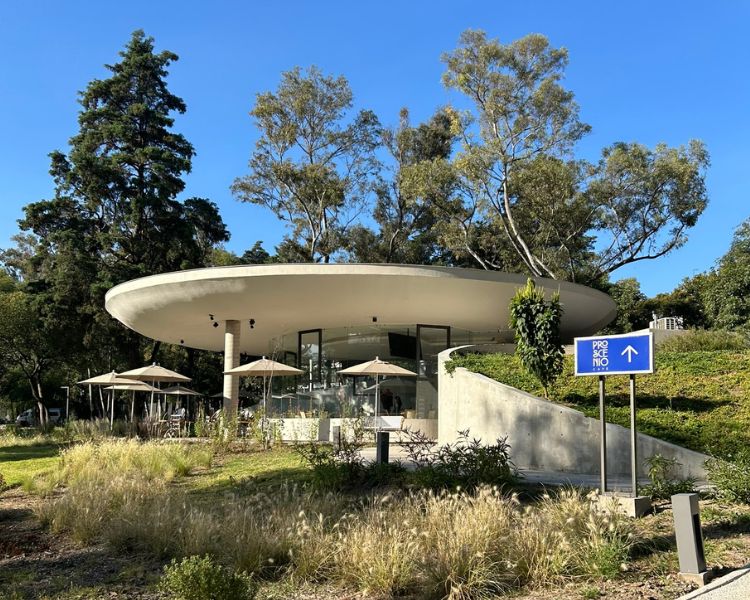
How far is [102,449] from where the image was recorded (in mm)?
12445

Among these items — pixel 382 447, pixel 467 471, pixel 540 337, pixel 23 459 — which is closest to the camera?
pixel 467 471

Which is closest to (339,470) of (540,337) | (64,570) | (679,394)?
(64,570)

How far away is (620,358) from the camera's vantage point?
7281 mm

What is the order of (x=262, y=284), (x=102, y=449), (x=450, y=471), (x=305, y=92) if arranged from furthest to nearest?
(x=305, y=92) < (x=262, y=284) < (x=102, y=449) < (x=450, y=471)

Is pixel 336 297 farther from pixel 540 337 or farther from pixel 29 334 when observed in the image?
pixel 29 334

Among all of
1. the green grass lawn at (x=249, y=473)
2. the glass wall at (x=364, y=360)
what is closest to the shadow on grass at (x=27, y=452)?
the green grass lawn at (x=249, y=473)

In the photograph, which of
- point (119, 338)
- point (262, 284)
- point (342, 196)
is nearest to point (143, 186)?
point (119, 338)

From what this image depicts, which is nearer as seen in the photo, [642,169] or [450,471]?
[450,471]

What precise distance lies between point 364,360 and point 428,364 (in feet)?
8.33

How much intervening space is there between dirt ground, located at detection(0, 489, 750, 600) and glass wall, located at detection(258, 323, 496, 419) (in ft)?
45.3

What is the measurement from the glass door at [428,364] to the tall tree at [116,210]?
16.1 meters

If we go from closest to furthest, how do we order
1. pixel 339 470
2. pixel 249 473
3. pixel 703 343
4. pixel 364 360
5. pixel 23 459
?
pixel 339 470
pixel 249 473
pixel 23 459
pixel 703 343
pixel 364 360

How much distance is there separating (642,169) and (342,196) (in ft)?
50.7

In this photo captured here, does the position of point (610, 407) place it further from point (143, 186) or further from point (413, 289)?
point (143, 186)
